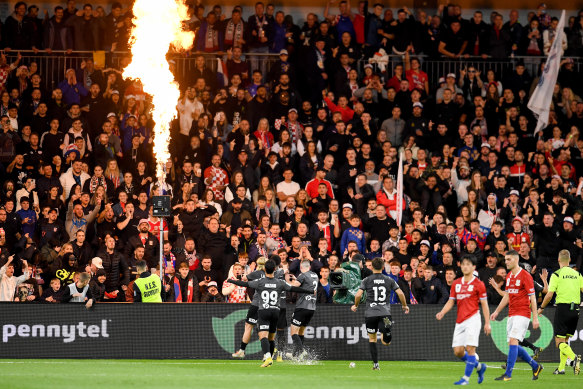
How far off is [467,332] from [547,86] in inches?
550

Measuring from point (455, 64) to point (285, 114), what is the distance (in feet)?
22.0

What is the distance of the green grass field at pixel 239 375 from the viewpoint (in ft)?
50.1

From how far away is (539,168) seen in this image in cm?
2695

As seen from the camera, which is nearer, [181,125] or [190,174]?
[190,174]

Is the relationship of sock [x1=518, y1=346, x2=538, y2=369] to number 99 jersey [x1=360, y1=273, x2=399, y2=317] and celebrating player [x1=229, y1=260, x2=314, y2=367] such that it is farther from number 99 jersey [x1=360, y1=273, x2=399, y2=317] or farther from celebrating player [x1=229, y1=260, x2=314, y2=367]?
celebrating player [x1=229, y1=260, x2=314, y2=367]

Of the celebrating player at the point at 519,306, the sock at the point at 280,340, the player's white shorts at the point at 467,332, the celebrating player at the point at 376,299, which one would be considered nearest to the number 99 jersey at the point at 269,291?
the celebrating player at the point at 376,299

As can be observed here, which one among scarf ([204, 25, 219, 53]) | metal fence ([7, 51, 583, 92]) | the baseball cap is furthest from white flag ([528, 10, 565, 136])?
the baseball cap

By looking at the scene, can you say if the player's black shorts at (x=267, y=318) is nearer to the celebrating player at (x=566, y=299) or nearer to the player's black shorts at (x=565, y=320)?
the celebrating player at (x=566, y=299)

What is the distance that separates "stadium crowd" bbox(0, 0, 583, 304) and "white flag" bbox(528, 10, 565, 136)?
42 cm

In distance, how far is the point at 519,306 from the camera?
57.3ft

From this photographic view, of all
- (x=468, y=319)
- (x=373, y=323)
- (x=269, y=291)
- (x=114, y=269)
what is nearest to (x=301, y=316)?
(x=269, y=291)

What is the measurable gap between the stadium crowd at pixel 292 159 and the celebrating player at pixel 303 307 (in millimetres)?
1849

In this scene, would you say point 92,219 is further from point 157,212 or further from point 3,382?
point 3,382

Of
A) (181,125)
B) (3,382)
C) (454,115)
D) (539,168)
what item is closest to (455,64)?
(454,115)
